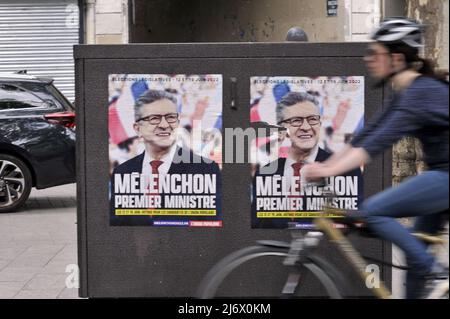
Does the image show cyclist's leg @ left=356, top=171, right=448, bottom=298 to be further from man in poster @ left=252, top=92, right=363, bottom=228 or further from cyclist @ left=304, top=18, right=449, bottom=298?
man in poster @ left=252, top=92, right=363, bottom=228

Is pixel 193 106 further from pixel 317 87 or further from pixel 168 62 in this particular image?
pixel 317 87

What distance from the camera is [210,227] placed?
6.03 meters

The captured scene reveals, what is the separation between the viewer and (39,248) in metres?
8.84

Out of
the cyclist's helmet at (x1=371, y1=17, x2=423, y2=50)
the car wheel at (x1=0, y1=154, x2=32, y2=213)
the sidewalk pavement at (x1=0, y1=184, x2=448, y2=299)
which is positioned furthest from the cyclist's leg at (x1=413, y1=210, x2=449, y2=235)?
the car wheel at (x1=0, y1=154, x2=32, y2=213)

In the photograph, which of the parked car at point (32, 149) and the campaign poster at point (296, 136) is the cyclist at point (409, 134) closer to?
the campaign poster at point (296, 136)

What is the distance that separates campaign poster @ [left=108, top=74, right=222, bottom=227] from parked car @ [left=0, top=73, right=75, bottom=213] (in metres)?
5.61

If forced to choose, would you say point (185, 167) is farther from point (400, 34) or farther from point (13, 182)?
point (13, 182)

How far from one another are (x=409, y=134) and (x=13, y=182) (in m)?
7.73

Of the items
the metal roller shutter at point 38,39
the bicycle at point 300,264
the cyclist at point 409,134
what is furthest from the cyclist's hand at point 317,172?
the metal roller shutter at point 38,39

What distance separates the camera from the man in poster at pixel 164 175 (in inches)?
235

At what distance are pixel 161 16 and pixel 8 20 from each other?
3.54m

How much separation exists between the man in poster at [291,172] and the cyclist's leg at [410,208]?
1319 mm

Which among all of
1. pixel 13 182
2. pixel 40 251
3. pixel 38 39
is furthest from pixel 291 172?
pixel 38 39

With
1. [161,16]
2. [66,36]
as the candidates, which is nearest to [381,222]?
[66,36]
